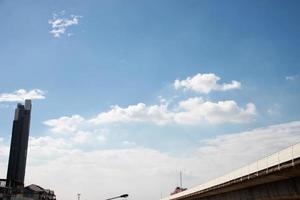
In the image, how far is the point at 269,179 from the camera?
23422 mm

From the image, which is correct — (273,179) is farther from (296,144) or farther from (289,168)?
(296,144)

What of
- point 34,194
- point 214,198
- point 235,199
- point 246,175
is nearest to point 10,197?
point 34,194

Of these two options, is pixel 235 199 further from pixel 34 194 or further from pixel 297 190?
pixel 34 194

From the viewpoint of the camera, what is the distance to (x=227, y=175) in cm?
3036

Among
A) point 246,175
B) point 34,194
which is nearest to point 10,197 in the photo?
point 34,194

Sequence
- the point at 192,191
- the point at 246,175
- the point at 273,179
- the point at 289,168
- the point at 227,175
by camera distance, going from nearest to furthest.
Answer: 1. the point at 289,168
2. the point at 273,179
3. the point at 246,175
4. the point at 227,175
5. the point at 192,191

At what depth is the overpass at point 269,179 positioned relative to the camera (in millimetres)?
19266

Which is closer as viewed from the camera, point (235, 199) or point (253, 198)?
point (253, 198)

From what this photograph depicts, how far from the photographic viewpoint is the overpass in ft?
63.2

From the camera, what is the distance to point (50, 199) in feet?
501

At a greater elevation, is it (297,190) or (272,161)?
(272,161)

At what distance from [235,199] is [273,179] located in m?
9.97

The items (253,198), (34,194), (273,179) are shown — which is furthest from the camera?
(34,194)

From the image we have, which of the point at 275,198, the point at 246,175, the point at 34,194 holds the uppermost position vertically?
the point at 34,194
